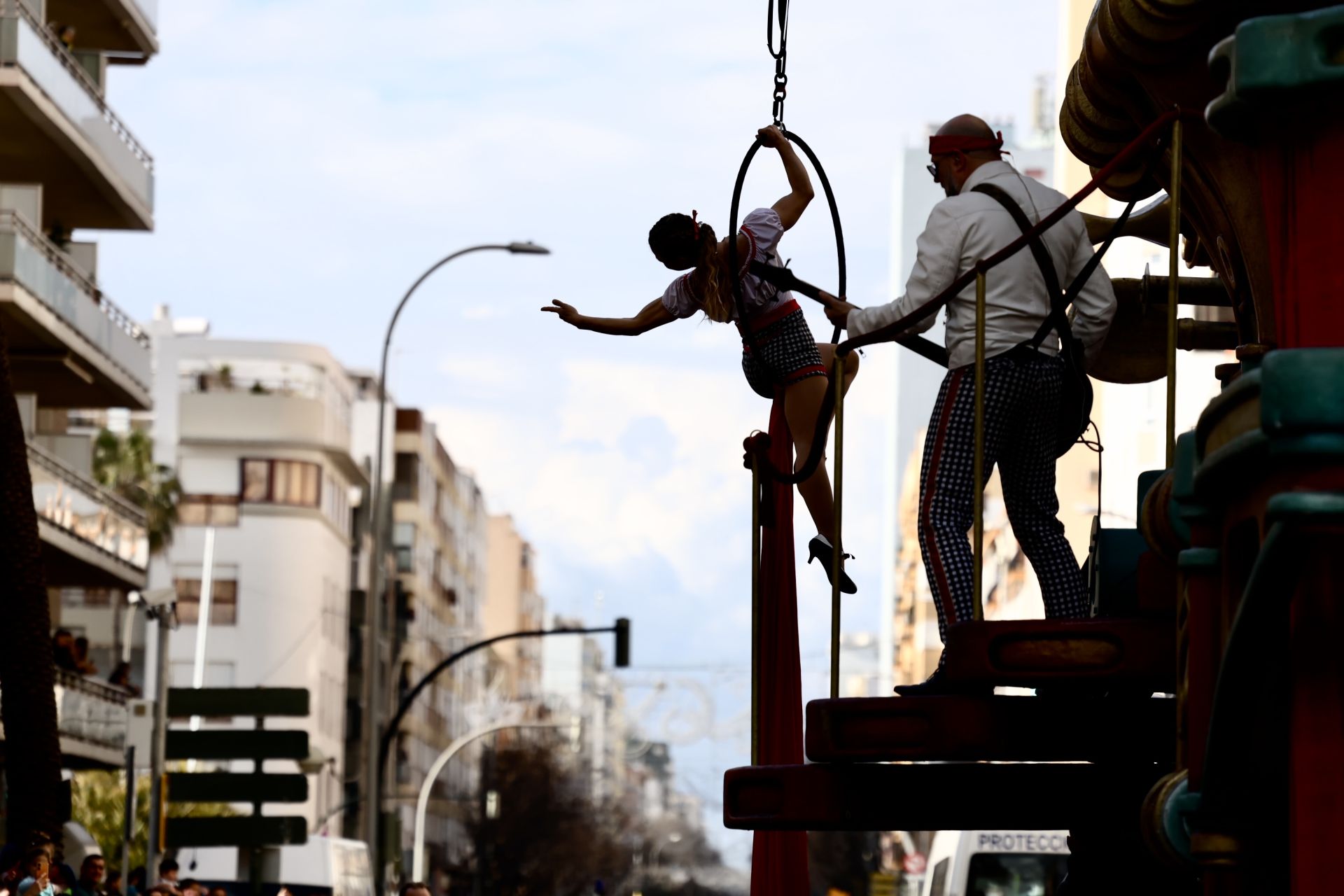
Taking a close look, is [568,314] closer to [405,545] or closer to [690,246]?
[690,246]

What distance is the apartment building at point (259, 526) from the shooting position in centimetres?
8506

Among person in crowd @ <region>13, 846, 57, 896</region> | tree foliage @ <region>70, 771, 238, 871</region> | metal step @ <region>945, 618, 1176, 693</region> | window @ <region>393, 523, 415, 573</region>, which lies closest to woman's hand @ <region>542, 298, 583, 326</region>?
metal step @ <region>945, 618, 1176, 693</region>

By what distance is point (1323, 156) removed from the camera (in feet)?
17.8

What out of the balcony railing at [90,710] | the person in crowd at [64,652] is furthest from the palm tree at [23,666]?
the balcony railing at [90,710]

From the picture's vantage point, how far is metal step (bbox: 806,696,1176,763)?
677cm

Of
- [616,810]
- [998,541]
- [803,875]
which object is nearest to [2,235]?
[803,875]

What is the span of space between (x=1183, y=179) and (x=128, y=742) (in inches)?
690

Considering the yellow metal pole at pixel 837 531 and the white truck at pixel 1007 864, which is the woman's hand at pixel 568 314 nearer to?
the yellow metal pole at pixel 837 531

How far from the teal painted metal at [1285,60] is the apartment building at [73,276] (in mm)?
31966

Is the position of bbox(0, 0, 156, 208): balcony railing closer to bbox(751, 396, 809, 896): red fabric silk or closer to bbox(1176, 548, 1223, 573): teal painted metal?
bbox(751, 396, 809, 896): red fabric silk

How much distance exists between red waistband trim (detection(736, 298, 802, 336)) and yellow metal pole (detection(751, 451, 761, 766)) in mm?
450

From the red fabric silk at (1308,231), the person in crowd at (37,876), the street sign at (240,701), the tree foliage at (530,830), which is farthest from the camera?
the tree foliage at (530,830)

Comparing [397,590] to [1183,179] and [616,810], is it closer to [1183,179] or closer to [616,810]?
[616,810]

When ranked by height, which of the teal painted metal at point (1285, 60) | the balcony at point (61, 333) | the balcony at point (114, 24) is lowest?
the teal painted metal at point (1285, 60)
